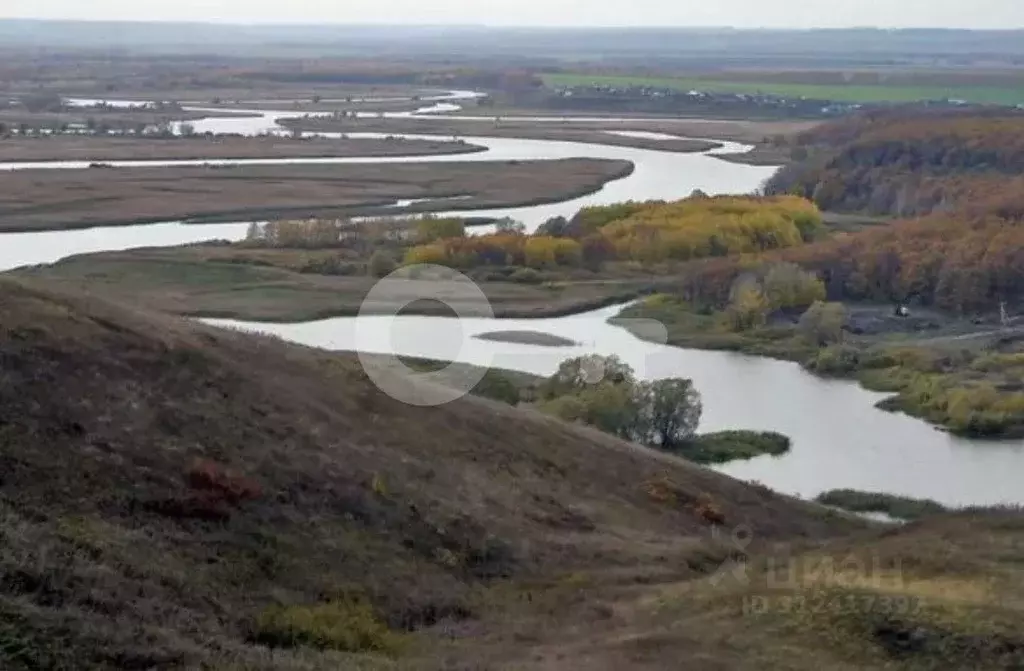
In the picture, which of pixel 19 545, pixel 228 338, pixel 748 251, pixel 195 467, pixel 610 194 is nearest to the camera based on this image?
pixel 19 545

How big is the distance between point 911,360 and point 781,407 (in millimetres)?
6650

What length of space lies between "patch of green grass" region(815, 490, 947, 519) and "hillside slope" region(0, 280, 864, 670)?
3.28 metres

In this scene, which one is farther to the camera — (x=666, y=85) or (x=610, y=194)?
(x=666, y=85)

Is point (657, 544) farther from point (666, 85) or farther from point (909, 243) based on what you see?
point (666, 85)

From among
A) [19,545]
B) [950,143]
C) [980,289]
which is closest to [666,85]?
[950,143]

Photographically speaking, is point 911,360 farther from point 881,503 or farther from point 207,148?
point 207,148

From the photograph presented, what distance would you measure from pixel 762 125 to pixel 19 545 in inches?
4693

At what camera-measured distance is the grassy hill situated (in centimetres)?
1219

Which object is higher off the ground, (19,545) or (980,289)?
(19,545)

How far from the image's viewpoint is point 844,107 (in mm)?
138125

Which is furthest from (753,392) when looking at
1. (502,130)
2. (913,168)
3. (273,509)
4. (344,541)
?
(502,130)

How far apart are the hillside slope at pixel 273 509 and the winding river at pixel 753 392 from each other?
6.33 meters

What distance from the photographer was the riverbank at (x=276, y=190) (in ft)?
217

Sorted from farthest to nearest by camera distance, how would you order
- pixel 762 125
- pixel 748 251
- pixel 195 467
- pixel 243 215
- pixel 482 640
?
1. pixel 762 125
2. pixel 243 215
3. pixel 748 251
4. pixel 195 467
5. pixel 482 640
